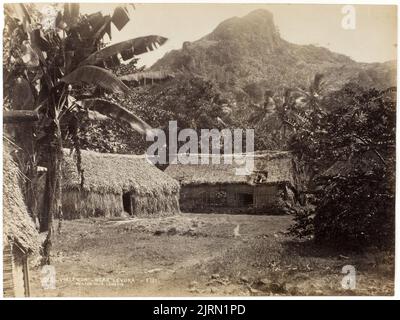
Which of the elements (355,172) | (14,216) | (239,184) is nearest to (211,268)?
(355,172)

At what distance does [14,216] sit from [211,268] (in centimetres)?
329

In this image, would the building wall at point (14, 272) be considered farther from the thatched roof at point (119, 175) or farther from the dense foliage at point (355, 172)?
the dense foliage at point (355, 172)

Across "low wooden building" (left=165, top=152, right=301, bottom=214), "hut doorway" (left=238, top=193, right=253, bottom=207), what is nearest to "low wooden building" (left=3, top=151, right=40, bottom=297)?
"low wooden building" (left=165, top=152, right=301, bottom=214)

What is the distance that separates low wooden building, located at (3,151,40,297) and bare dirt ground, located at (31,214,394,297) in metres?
0.54

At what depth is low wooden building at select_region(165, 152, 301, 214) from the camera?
1117 centimetres

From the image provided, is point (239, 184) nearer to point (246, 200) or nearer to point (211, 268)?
point (246, 200)

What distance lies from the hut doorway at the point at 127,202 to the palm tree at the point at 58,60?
4379 millimetres

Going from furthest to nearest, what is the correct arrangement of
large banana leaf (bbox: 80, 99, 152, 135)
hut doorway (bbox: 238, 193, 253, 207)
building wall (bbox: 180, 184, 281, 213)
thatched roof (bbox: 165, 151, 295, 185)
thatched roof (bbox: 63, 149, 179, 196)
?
1. hut doorway (bbox: 238, 193, 253, 207)
2. building wall (bbox: 180, 184, 281, 213)
3. thatched roof (bbox: 63, 149, 179, 196)
4. thatched roof (bbox: 165, 151, 295, 185)
5. large banana leaf (bbox: 80, 99, 152, 135)

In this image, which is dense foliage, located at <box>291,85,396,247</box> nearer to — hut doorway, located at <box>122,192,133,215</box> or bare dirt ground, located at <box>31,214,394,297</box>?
bare dirt ground, located at <box>31,214,394,297</box>

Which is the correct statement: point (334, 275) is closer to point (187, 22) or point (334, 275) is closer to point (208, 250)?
point (208, 250)

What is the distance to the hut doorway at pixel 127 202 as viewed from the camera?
12.7m

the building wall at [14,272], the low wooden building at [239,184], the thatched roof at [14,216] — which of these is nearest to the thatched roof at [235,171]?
the low wooden building at [239,184]

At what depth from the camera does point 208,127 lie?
9.51m

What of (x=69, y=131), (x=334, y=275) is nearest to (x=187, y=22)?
(x=69, y=131)
